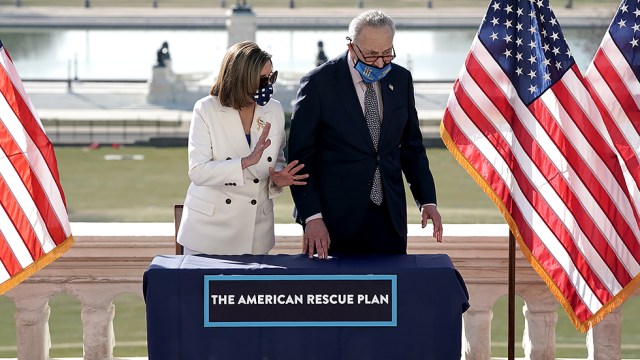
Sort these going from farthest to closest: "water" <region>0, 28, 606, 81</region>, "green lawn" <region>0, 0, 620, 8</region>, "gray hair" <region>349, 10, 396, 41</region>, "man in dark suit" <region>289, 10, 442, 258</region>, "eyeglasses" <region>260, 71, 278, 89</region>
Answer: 1. "green lawn" <region>0, 0, 620, 8</region>
2. "water" <region>0, 28, 606, 81</region>
3. "man in dark suit" <region>289, 10, 442, 258</region>
4. "eyeglasses" <region>260, 71, 278, 89</region>
5. "gray hair" <region>349, 10, 396, 41</region>

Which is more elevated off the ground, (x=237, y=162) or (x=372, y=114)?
(x=372, y=114)

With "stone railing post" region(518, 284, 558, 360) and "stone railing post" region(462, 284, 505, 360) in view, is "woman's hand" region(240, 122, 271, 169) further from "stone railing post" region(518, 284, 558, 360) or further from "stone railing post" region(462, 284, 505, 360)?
"stone railing post" region(518, 284, 558, 360)

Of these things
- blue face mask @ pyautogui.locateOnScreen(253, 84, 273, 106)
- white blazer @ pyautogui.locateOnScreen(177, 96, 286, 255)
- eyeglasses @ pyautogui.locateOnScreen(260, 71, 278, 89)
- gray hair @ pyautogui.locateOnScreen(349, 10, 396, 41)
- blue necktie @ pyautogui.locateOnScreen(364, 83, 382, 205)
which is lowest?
white blazer @ pyautogui.locateOnScreen(177, 96, 286, 255)

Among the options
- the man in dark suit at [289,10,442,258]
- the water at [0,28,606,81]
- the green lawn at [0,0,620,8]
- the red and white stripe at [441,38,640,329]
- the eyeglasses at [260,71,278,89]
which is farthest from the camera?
the green lawn at [0,0,620,8]

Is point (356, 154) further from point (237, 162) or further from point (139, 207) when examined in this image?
point (139, 207)

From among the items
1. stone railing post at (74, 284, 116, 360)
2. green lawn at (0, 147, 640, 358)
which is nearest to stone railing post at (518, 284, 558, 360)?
stone railing post at (74, 284, 116, 360)

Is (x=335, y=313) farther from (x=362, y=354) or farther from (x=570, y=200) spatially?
(x=570, y=200)

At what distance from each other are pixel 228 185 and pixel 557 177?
1344 mm

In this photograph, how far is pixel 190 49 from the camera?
44469mm

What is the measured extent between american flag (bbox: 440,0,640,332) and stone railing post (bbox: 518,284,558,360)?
0.29 metres

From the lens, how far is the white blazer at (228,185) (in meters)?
4.90

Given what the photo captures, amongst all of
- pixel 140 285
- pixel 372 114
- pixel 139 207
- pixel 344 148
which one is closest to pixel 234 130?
pixel 344 148

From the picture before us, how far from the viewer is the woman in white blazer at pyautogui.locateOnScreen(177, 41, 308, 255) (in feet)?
15.7

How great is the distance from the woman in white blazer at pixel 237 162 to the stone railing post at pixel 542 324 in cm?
124
